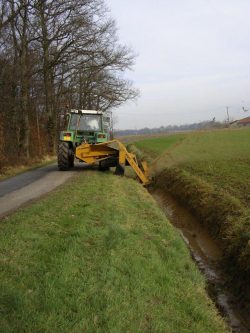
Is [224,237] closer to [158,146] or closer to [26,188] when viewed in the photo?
[26,188]

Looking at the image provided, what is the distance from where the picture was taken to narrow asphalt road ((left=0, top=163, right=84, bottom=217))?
36.5 ft

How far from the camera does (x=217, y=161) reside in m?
20.2

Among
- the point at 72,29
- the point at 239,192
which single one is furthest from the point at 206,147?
the point at 239,192

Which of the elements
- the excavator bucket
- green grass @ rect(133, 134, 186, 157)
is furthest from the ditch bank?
green grass @ rect(133, 134, 186, 157)

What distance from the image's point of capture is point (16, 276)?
5.72 m

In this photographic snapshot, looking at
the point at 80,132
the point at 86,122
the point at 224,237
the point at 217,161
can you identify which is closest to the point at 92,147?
the point at 80,132

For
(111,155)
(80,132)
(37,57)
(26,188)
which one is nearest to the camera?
(26,188)

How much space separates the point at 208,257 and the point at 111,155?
9.56 m

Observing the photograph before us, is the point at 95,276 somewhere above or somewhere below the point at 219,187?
below

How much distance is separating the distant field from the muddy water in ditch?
4.42 ft

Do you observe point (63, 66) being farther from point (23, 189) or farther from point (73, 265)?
point (73, 265)

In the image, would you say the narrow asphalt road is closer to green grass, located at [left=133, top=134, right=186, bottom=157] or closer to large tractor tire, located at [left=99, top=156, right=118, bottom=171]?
large tractor tire, located at [left=99, top=156, right=118, bottom=171]

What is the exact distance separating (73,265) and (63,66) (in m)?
28.8

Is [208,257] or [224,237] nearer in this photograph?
[208,257]
